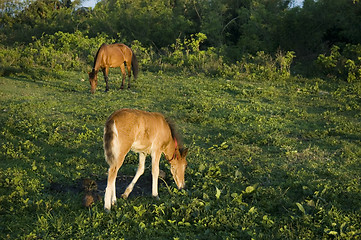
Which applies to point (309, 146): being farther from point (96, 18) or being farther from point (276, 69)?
point (96, 18)

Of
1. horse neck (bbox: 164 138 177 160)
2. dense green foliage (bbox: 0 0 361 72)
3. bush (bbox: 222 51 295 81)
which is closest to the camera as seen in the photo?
horse neck (bbox: 164 138 177 160)

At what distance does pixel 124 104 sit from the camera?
36.3ft

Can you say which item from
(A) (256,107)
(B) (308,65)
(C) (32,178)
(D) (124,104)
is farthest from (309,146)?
(B) (308,65)

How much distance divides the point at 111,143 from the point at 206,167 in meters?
2.14

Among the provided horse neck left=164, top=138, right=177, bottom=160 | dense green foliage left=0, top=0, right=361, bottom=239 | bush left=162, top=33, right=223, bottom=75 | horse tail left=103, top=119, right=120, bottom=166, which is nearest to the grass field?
dense green foliage left=0, top=0, right=361, bottom=239

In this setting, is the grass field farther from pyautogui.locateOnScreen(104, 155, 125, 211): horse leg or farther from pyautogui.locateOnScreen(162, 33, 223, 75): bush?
pyautogui.locateOnScreen(162, 33, 223, 75): bush

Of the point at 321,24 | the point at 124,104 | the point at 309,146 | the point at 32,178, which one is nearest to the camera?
the point at 32,178

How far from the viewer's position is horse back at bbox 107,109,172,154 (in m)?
4.72

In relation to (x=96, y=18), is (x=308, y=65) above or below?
below

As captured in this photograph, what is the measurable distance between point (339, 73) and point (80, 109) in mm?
10912

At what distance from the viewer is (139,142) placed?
4961 millimetres

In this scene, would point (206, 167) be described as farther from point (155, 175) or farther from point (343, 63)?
point (343, 63)

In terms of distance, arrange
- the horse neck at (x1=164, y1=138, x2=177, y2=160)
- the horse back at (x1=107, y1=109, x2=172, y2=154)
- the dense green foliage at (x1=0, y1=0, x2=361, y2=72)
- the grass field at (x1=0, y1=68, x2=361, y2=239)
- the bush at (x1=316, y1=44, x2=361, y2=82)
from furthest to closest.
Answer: the dense green foliage at (x1=0, y1=0, x2=361, y2=72) → the bush at (x1=316, y1=44, x2=361, y2=82) → the horse neck at (x1=164, y1=138, x2=177, y2=160) → the horse back at (x1=107, y1=109, x2=172, y2=154) → the grass field at (x1=0, y1=68, x2=361, y2=239)

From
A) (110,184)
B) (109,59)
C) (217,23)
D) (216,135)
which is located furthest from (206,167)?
(217,23)
